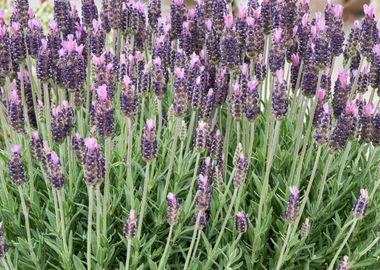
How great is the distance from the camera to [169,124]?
6.96 ft

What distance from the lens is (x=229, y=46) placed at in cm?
181

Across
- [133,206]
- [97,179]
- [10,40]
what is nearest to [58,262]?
[133,206]

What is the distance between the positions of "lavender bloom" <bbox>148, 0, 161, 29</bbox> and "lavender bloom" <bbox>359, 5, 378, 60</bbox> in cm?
73

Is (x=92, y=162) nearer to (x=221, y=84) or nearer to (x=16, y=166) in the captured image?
(x=16, y=166)

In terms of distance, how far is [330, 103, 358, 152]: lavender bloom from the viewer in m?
1.71

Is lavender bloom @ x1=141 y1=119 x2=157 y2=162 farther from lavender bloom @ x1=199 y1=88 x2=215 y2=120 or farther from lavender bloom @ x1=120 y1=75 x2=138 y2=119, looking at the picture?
lavender bloom @ x1=199 y1=88 x2=215 y2=120

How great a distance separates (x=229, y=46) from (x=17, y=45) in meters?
0.62

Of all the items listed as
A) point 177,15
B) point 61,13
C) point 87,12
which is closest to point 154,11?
point 177,15

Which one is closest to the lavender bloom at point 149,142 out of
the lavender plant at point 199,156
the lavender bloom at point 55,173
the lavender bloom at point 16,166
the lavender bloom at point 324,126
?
the lavender plant at point 199,156

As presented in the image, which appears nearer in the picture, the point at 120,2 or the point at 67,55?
the point at 67,55

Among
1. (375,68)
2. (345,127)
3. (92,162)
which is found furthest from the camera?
(375,68)

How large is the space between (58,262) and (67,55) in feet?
1.98

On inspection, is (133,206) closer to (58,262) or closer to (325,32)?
(58,262)

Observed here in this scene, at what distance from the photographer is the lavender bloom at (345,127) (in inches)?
67.1
